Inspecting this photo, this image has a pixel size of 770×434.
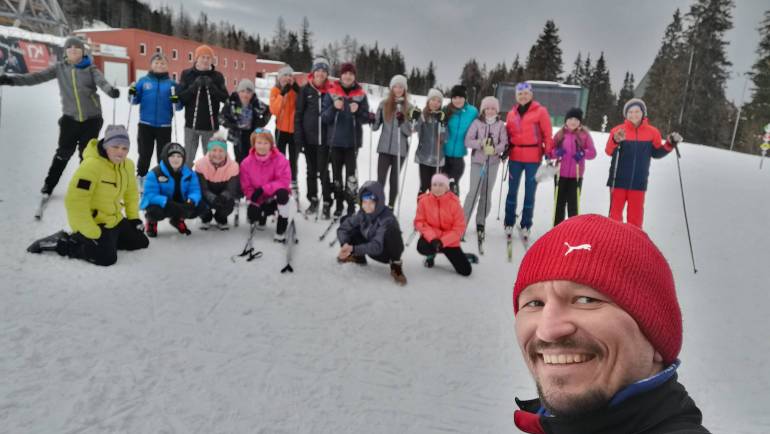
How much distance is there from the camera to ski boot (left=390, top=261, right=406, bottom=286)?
4.70 metres

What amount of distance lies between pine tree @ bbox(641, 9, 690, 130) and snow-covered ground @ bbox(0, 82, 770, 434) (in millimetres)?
31586

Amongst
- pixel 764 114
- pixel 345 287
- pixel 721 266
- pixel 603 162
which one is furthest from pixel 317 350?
pixel 764 114

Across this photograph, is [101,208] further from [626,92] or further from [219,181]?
[626,92]

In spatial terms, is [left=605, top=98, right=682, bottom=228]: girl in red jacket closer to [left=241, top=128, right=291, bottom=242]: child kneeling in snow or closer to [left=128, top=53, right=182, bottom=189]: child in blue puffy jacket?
[left=241, top=128, right=291, bottom=242]: child kneeling in snow

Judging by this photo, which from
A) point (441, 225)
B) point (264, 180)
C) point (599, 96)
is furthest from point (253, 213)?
point (599, 96)

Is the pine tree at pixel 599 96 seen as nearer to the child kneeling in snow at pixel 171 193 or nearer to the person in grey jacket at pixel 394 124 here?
the person in grey jacket at pixel 394 124

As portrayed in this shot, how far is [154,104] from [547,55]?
146ft

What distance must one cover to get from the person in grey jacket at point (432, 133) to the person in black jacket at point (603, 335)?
5194mm

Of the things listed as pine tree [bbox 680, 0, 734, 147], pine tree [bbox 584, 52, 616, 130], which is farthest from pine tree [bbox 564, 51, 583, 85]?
pine tree [bbox 680, 0, 734, 147]

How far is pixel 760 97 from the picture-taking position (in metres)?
29.4

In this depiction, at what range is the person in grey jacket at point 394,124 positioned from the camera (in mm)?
6371

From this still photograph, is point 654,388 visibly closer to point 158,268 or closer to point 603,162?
point 158,268

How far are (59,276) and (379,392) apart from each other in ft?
10.1

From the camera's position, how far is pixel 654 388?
941mm
